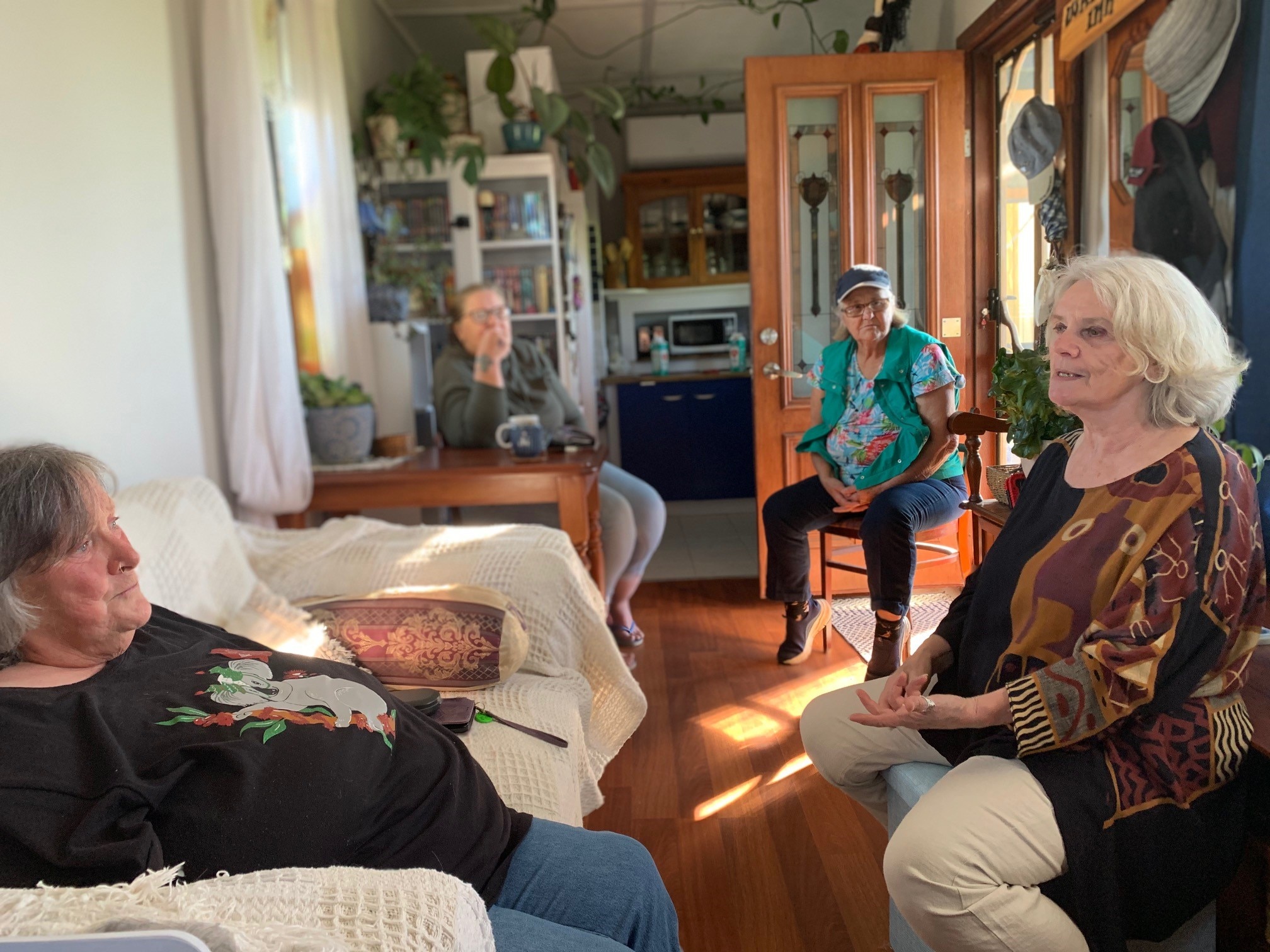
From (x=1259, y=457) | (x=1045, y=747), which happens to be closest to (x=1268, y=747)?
(x=1045, y=747)

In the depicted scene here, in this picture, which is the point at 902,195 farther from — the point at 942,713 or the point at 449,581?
the point at 942,713

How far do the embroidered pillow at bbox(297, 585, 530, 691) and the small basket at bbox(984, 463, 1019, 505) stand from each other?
1.15 m

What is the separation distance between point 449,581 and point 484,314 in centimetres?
139

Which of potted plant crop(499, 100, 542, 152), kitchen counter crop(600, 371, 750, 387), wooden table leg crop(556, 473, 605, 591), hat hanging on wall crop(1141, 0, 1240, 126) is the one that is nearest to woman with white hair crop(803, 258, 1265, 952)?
hat hanging on wall crop(1141, 0, 1240, 126)

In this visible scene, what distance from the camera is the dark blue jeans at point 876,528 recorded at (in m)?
2.83

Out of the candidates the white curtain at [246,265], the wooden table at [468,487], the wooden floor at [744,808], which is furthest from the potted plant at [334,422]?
the wooden floor at [744,808]

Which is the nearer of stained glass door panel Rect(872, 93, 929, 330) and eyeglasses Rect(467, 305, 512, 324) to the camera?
eyeglasses Rect(467, 305, 512, 324)

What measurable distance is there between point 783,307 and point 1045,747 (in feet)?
9.12

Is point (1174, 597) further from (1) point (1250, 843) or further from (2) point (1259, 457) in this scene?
Result: (2) point (1259, 457)

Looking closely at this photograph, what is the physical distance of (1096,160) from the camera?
3.04 m

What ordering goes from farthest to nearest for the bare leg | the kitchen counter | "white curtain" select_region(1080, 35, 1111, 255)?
the kitchen counter
the bare leg
"white curtain" select_region(1080, 35, 1111, 255)

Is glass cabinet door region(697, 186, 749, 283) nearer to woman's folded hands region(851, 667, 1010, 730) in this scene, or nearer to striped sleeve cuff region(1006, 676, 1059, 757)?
woman's folded hands region(851, 667, 1010, 730)

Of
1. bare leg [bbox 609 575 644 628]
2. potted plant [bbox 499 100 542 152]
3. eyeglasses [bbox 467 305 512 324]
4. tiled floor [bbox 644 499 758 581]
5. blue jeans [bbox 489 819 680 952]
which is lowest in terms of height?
tiled floor [bbox 644 499 758 581]

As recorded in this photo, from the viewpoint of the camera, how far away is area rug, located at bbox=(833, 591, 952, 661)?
→ 3.48 metres
